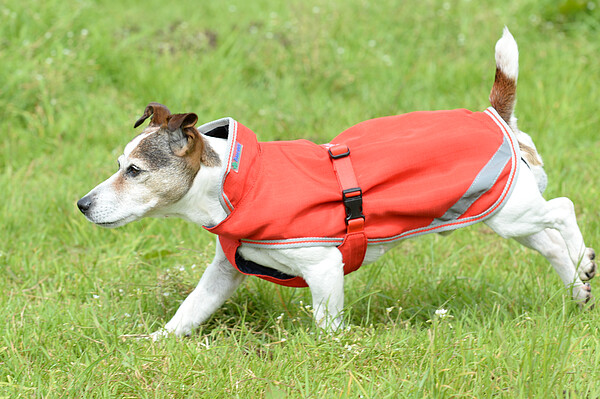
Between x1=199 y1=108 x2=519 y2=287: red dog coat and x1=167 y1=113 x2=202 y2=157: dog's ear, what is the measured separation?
16cm

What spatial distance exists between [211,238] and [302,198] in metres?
1.67

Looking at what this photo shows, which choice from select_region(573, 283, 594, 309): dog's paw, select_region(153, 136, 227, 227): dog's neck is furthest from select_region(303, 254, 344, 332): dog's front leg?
select_region(573, 283, 594, 309): dog's paw

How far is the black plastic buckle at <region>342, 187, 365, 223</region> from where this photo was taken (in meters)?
3.34

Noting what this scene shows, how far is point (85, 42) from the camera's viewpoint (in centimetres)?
676

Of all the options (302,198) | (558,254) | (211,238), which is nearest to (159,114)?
(302,198)

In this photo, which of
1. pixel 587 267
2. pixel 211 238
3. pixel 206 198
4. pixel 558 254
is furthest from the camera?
pixel 211 238

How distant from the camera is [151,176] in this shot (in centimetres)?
332

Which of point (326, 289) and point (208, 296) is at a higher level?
point (326, 289)

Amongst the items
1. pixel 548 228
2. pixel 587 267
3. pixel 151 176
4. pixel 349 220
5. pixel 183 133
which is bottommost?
pixel 587 267

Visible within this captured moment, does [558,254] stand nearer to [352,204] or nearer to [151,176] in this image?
[352,204]

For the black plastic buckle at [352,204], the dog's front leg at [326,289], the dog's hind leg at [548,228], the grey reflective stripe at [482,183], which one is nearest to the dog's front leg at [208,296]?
the dog's front leg at [326,289]

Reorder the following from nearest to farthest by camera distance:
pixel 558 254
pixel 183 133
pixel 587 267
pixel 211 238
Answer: pixel 183 133 → pixel 587 267 → pixel 558 254 → pixel 211 238

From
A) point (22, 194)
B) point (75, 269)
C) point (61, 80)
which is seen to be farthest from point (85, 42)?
point (75, 269)

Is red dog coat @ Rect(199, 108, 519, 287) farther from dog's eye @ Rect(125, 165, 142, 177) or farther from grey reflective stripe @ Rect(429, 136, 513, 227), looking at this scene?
dog's eye @ Rect(125, 165, 142, 177)
